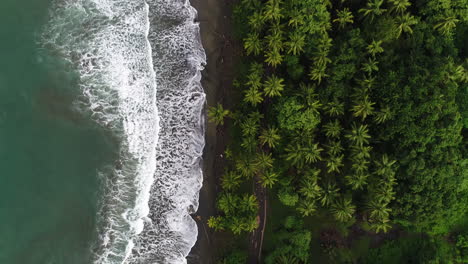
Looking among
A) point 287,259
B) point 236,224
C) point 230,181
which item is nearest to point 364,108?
point 230,181

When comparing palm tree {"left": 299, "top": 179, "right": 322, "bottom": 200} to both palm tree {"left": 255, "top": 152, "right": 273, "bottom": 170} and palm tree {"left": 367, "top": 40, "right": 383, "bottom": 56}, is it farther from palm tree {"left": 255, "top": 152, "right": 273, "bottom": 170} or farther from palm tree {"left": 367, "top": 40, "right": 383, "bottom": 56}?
palm tree {"left": 367, "top": 40, "right": 383, "bottom": 56}

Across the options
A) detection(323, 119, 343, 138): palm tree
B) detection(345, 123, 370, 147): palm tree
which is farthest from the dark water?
detection(345, 123, 370, 147): palm tree

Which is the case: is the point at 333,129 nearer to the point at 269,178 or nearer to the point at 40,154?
the point at 269,178

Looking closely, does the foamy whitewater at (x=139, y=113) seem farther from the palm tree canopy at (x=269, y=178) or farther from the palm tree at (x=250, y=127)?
the palm tree canopy at (x=269, y=178)

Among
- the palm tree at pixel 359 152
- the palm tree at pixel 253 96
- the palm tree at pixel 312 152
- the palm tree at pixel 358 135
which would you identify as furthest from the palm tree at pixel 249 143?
the palm tree at pixel 359 152

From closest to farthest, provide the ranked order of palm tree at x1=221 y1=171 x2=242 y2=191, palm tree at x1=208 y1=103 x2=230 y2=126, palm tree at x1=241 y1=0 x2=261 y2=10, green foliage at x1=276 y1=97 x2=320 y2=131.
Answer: green foliage at x1=276 y1=97 x2=320 y2=131, palm tree at x1=241 y1=0 x2=261 y2=10, palm tree at x1=221 y1=171 x2=242 y2=191, palm tree at x1=208 y1=103 x2=230 y2=126
